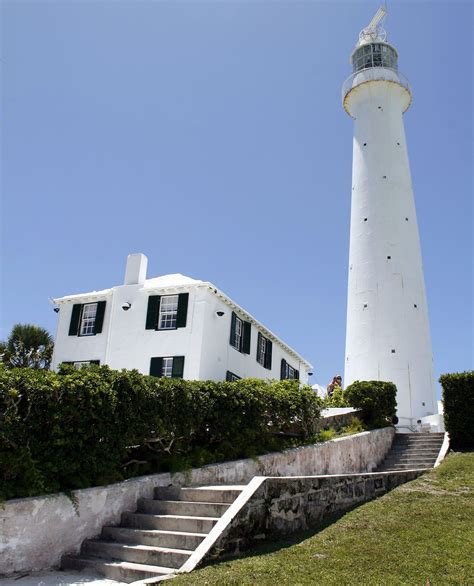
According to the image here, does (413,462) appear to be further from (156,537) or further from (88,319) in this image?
(88,319)

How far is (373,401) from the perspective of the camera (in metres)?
18.0

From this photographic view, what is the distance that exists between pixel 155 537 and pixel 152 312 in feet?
43.6

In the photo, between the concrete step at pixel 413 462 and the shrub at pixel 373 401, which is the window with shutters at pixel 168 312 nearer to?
the shrub at pixel 373 401

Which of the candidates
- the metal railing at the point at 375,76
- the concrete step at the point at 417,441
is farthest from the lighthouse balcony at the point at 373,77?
the concrete step at the point at 417,441

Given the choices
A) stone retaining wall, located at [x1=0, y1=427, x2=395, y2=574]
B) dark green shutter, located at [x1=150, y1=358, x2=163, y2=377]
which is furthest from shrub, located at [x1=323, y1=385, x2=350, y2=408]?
stone retaining wall, located at [x1=0, y1=427, x2=395, y2=574]

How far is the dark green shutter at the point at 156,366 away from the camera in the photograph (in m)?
19.5

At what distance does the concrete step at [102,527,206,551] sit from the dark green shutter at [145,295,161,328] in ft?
40.6

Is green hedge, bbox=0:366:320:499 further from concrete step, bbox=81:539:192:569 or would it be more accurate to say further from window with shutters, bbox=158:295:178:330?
window with shutters, bbox=158:295:178:330

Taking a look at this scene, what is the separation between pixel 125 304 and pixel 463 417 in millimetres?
12564

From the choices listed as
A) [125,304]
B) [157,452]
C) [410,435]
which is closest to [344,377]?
[410,435]

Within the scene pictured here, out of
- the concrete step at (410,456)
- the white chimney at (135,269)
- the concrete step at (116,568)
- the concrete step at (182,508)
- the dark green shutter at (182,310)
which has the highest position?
the white chimney at (135,269)

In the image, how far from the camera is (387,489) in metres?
10.9

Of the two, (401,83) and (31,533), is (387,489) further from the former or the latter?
(401,83)

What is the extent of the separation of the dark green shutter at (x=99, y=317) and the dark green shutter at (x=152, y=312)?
223cm
